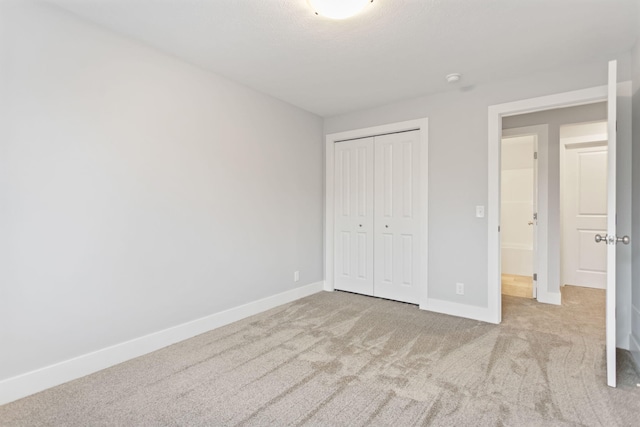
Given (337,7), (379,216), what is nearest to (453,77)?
(337,7)

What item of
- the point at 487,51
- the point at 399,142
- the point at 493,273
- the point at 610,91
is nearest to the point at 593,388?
the point at 493,273

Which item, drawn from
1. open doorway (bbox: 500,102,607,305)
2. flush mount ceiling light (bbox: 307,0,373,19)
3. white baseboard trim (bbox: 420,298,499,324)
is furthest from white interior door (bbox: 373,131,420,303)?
flush mount ceiling light (bbox: 307,0,373,19)

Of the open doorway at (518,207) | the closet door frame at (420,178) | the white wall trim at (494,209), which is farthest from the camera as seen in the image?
the open doorway at (518,207)

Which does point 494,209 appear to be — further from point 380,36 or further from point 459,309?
point 380,36

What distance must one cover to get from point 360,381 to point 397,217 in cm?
212

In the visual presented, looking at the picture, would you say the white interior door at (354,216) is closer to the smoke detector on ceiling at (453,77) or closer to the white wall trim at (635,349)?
the smoke detector on ceiling at (453,77)

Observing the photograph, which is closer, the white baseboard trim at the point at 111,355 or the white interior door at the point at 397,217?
the white baseboard trim at the point at 111,355

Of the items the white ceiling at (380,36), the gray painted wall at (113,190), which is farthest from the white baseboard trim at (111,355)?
the white ceiling at (380,36)

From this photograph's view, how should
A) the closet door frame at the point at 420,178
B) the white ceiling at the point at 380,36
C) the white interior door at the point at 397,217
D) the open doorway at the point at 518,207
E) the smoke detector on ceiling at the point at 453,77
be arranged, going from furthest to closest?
the open doorway at the point at 518,207 < the white interior door at the point at 397,217 < the closet door frame at the point at 420,178 < the smoke detector on ceiling at the point at 453,77 < the white ceiling at the point at 380,36

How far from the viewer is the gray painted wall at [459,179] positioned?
10.1 feet

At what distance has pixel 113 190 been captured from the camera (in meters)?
2.22

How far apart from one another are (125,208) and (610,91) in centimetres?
332

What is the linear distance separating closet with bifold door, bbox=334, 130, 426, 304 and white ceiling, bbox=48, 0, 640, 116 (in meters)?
0.92

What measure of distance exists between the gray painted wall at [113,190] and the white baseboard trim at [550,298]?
3.23 m
